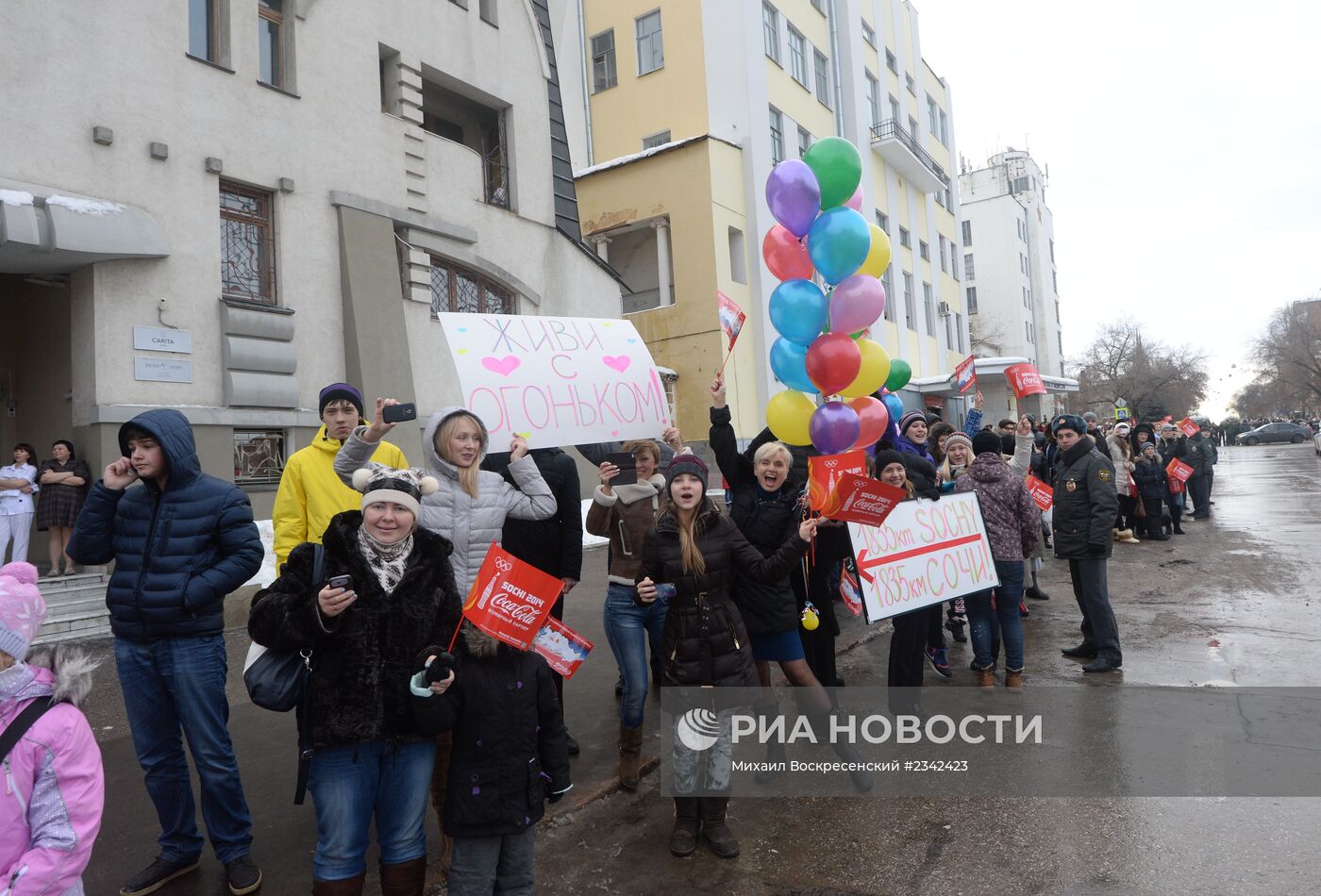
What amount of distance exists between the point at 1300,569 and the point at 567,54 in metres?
21.1

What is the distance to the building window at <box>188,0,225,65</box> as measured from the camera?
1005 centimetres

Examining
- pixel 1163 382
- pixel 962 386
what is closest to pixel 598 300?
pixel 962 386

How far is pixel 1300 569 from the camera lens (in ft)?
31.9

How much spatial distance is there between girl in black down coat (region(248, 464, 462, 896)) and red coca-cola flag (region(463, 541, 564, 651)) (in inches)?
5.1

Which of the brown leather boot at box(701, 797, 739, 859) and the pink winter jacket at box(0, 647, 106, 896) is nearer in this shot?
the pink winter jacket at box(0, 647, 106, 896)

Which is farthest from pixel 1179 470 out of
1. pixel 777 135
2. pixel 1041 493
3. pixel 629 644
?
pixel 777 135

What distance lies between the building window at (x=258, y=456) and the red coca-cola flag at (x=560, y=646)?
26.4 ft

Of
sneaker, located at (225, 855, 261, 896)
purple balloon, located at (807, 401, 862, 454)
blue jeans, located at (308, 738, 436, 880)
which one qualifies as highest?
purple balloon, located at (807, 401, 862, 454)

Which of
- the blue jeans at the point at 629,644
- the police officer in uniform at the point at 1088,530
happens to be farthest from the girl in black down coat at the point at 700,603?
the police officer in uniform at the point at 1088,530

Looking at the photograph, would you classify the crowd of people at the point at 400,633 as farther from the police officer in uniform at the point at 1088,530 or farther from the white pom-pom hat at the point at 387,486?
the police officer in uniform at the point at 1088,530

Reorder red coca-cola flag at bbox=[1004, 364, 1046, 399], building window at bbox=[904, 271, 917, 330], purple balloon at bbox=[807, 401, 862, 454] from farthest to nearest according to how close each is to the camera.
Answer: building window at bbox=[904, 271, 917, 330], red coca-cola flag at bbox=[1004, 364, 1046, 399], purple balloon at bbox=[807, 401, 862, 454]

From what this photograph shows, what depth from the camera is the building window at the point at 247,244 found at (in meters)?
10.0

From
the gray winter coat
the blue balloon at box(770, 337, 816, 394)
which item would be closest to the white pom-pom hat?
the gray winter coat

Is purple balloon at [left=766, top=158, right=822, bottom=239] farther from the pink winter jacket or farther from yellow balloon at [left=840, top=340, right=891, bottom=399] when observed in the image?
the pink winter jacket
